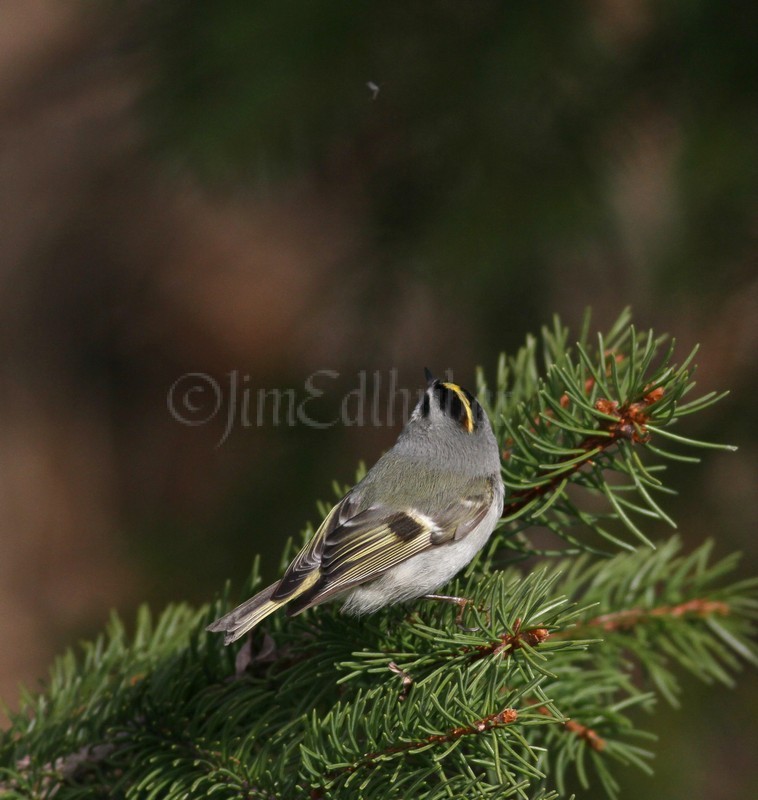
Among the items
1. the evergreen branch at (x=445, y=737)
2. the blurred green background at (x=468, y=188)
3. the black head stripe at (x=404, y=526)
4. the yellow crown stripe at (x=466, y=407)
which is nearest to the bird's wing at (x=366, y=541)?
the black head stripe at (x=404, y=526)

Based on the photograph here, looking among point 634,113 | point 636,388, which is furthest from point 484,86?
point 636,388

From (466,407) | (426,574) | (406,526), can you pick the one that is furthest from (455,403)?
(426,574)

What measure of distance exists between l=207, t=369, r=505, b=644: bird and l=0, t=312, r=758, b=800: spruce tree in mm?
36

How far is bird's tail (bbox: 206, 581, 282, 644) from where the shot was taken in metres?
1.19

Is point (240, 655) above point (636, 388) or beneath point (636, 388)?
beneath

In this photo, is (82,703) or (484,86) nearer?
(82,703)

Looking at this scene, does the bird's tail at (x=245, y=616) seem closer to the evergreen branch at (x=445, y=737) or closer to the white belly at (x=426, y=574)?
the white belly at (x=426, y=574)

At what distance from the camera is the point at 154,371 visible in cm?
367

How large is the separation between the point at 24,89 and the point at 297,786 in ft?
12.1

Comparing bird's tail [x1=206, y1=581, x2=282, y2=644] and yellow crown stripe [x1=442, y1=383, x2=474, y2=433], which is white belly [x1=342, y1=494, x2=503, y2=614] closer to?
bird's tail [x1=206, y1=581, x2=282, y2=644]

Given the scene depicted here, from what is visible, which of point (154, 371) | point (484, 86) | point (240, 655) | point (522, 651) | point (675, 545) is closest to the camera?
point (522, 651)

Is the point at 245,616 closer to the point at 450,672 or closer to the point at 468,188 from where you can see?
the point at 450,672

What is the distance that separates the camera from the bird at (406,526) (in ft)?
4.28

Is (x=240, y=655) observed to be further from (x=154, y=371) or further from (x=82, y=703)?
(x=154, y=371)
